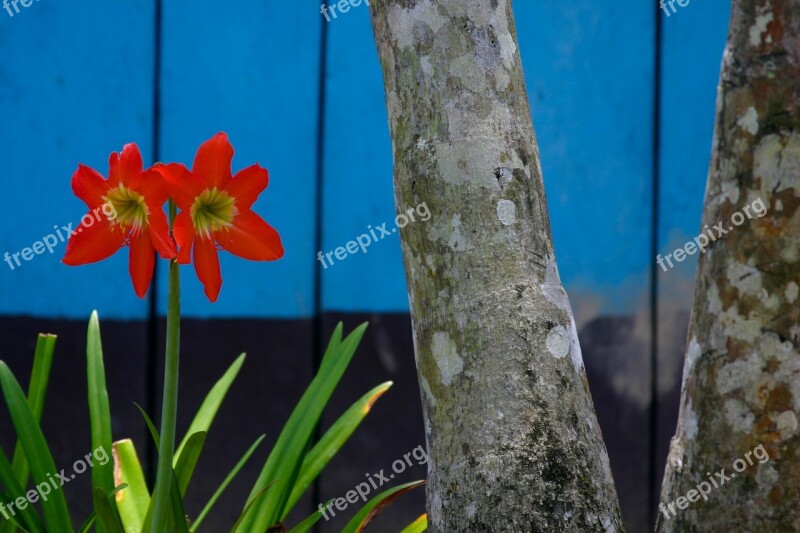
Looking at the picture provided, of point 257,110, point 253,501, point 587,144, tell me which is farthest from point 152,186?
point 587,144

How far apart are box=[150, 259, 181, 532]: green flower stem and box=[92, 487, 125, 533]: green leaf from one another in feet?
0.66

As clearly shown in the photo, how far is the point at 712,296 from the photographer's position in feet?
5.48

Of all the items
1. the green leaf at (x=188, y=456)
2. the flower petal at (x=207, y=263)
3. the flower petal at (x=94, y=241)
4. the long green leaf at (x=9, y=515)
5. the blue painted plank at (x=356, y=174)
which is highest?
the blue painted plank at (x=356, y=174)

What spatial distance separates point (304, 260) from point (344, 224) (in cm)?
19

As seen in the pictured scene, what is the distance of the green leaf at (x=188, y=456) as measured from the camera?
1.60 metres

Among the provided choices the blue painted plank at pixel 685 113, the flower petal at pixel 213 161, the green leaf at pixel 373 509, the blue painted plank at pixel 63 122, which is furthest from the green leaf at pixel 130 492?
the blue painted plank at pixel 685 113

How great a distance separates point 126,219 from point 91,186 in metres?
0.07

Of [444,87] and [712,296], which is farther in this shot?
[712,296]

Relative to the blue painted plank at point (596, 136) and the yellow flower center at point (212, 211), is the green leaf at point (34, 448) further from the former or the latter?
the blue painted plank at point (596, 136)

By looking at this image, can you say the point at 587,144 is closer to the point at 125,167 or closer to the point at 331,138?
the point at 331,138

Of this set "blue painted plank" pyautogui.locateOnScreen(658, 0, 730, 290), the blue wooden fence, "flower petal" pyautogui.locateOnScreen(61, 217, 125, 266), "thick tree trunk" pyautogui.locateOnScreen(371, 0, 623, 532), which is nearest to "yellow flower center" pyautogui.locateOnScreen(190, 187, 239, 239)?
"flower petal" pyautogui.locateOnScreen(61, 217, 125, 266)

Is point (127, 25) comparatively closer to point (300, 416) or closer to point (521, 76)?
point (300, 416)

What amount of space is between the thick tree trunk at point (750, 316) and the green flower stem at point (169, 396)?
3.09 feet

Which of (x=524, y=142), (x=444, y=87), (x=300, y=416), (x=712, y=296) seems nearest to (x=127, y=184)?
(x=444, y=87)
